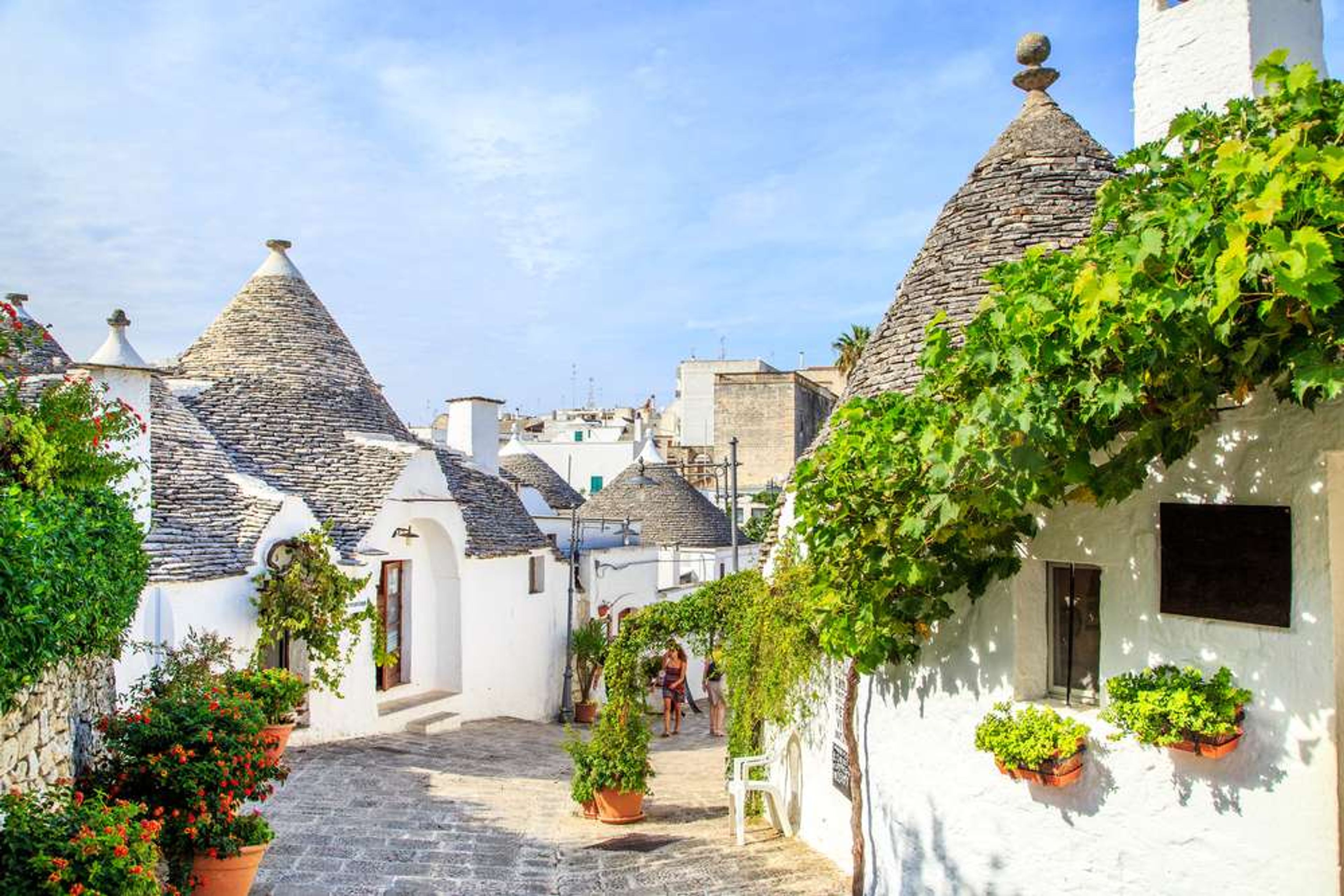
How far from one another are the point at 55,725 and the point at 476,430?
16124 mm

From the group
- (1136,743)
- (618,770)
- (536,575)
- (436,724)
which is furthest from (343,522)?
(1136,743)

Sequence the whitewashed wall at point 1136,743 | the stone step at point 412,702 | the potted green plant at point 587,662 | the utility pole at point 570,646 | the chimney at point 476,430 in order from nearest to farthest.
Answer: the whitewashed wall at point 1136,743
the stone step at point 412,702
the utility pole at point 570,646
the potted green plant at point 587,662
the chimney at point 476,430

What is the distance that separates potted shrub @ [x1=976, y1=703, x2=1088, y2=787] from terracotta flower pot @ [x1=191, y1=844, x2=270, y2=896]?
4369 mm

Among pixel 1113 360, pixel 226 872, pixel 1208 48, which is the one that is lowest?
pixel 226 872

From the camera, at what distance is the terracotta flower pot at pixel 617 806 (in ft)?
35.6

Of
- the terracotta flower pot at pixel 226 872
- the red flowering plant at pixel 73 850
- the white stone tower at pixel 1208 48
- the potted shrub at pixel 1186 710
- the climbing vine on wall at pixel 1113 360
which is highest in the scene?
the white stone tower at pixel 1208 48

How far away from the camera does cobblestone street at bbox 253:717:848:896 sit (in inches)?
318

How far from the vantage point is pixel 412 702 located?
15969 mm

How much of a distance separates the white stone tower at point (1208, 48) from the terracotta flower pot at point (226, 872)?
24.6 feet

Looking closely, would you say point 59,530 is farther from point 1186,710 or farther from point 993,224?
point 993,224

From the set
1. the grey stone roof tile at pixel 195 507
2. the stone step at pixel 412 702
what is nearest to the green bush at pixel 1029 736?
the grey stone roof tile at pixel 195 507

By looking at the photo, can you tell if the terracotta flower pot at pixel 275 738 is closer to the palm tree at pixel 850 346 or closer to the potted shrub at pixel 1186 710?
the potted shrub at pixel 1186 710

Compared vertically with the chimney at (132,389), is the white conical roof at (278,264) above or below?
above

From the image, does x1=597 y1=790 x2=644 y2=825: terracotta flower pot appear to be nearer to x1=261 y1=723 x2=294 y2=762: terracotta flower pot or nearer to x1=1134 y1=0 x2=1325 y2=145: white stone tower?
x1=261 y1=723 x2=294 y2=762: terracotta flower pot
